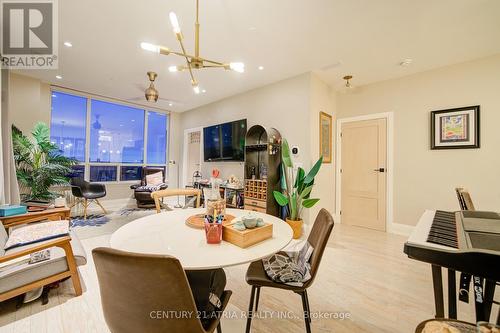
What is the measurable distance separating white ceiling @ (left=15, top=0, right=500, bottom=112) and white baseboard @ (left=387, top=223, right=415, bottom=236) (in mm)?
2561

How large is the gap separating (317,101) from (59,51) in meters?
4.09

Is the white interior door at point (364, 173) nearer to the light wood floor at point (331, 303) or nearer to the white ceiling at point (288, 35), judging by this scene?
the white ceiling at point (288, 35)

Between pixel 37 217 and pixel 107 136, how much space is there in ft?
11.0

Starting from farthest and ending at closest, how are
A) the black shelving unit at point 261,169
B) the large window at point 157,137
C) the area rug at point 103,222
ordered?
1. the large window at point 157,137
2. the black shelving unit at point 261,169
3. the area rug at point 103,222

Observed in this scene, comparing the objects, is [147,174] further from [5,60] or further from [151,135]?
[5,60]

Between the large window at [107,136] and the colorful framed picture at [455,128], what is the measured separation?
21.1 feet

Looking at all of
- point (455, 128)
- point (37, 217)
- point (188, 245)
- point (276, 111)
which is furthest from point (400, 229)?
point (37, 217)

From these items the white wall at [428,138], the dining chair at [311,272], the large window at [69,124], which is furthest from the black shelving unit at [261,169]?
the large window at [69,124]

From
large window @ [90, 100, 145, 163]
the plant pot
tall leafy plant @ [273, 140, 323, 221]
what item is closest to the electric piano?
tall leafy plant @ [273, 140, 323, 221]

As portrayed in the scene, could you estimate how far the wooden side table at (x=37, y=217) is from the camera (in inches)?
89.0

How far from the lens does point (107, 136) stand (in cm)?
529

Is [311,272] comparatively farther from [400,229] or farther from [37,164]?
[37,164]

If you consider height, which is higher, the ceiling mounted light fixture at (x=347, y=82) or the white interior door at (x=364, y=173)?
the ceiling mounted light fixture at (x=347, y=82)

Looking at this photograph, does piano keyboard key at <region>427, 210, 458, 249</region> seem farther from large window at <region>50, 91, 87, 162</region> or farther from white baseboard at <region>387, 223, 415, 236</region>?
large window at <region>50, 91, 87, 162</region>
